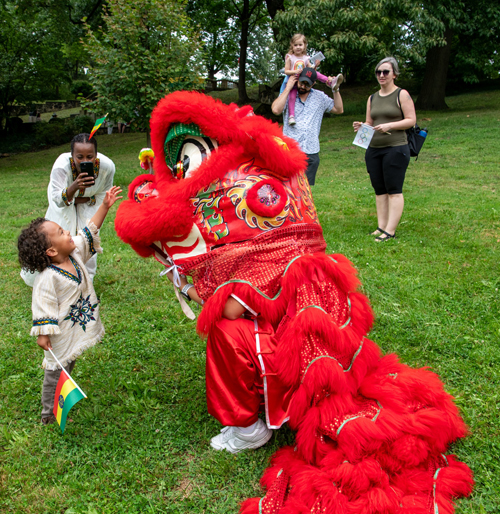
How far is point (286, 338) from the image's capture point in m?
2.13

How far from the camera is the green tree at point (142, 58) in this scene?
962cm

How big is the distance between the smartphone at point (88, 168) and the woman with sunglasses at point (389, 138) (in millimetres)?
3305

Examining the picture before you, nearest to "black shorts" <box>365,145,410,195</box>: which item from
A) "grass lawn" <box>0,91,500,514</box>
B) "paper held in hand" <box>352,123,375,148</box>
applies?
"paper held in hand" <box>352,123,375,148</box>

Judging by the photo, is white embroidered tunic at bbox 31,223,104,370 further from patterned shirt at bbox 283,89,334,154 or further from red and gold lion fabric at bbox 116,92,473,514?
patterned shirt at bbox 283,89,334,154

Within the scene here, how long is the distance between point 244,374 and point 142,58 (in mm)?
9120

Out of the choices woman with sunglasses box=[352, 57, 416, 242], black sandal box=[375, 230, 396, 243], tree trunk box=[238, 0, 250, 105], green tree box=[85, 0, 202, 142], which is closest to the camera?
woman with sunglasses box=[352, 57, 416, 242]

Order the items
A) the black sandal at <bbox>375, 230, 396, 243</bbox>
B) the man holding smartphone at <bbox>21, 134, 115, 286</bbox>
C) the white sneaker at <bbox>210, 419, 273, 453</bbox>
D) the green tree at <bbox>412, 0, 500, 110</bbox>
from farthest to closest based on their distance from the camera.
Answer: the green tree at <bbox>412, 0, 500, 110</bbox> → the black sandal at <bbox>375, 230, 396, 243</bbox> → the man holding smartphone at <bbox>21, 134, 115, 286</bbox> → the white sneaker at <bbox>210, 419, 273, 453</bbox>

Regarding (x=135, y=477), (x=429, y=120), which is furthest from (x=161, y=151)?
(x=429, y=120)

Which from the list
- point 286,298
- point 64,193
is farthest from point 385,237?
point 286,298

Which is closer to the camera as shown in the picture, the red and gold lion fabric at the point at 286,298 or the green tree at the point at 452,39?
the red and gold lion fabric at the point at 286,298

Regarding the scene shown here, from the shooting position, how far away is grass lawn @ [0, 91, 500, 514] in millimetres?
2357

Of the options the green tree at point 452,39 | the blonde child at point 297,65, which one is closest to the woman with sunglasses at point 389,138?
the blonde child at point 297,65

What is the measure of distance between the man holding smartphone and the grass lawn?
0.90 m

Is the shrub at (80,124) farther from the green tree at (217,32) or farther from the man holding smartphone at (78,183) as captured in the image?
the man holding smartphone at (78,183)
